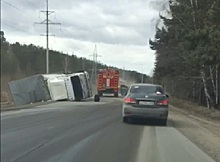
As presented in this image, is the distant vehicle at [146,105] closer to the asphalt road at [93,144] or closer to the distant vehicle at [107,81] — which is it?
the asphalt road at [93,144]

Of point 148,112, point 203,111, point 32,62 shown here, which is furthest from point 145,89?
point 203,111

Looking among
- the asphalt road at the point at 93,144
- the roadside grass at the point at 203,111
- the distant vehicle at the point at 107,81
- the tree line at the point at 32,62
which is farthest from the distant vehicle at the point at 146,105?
the distant vehicle at the point at 107,81

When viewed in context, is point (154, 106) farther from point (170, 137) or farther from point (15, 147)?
point (15, 147)

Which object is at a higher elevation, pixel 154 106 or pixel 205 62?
pixel 205 62

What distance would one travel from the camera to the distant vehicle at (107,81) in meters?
55.9

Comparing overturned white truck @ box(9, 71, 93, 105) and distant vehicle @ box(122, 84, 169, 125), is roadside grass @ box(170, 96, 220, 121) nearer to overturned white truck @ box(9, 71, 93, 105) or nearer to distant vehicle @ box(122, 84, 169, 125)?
overturned white truck @ box(9, 71, 93, 105)

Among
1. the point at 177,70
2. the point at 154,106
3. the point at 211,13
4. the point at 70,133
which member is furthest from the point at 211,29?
the point at 177,70

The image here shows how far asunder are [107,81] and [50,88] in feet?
61.6

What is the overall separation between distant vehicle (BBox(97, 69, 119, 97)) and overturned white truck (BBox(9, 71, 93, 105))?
15315 mm

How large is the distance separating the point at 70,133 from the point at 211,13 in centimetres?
1592

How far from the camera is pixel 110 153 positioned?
11.2 metres

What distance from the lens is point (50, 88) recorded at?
3816cm

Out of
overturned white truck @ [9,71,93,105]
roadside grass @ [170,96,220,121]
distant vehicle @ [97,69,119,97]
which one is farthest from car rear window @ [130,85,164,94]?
Result: distant vehicle @ [97,69,119,97]

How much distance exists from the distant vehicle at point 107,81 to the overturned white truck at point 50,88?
603 inches
